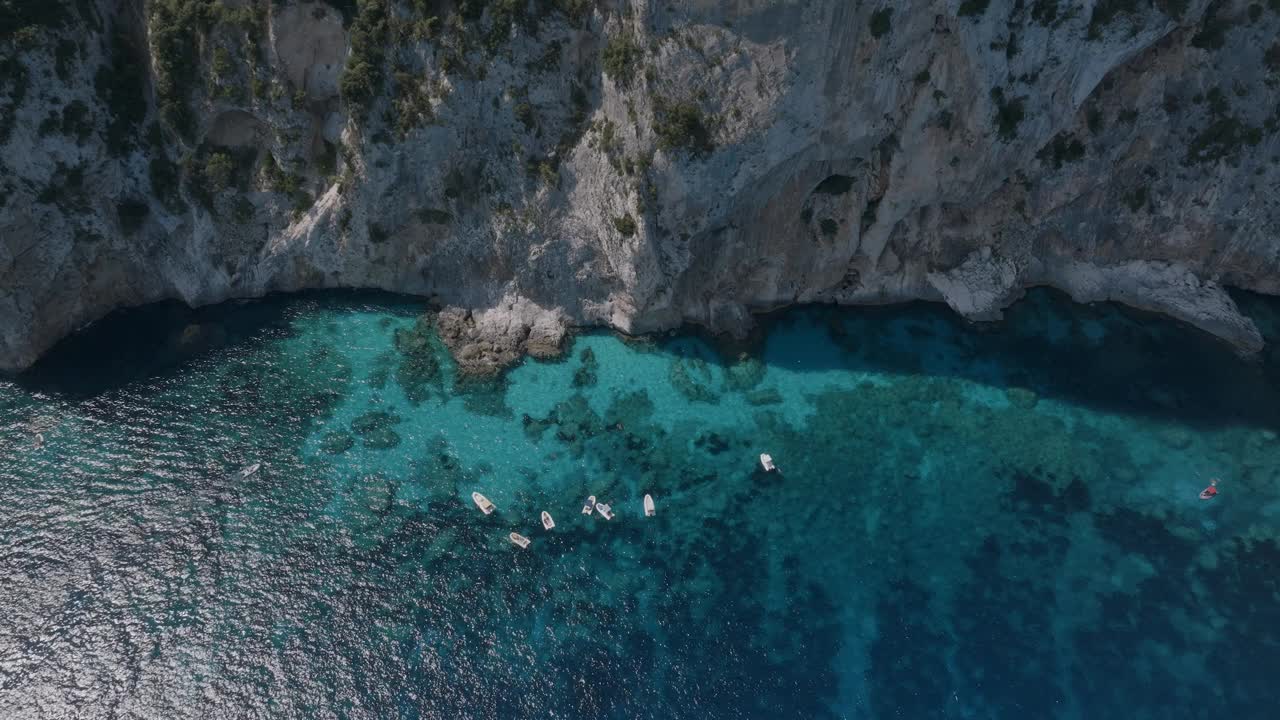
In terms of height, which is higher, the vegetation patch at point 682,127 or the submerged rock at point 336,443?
the vegetation patch at point 682,127

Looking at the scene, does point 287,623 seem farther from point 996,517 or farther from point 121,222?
point 996,517

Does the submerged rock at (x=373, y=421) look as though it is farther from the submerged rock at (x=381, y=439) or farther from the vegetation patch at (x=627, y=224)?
the vegetation patch at (x=627, y=224)

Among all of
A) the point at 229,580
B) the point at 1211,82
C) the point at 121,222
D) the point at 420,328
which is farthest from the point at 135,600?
the point at 1211,82

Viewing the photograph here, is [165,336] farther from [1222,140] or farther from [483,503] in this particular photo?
[1222,140]

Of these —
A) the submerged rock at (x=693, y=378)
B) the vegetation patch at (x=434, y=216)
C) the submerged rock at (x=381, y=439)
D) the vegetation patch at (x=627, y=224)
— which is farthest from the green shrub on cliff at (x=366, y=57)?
the submerged rock at (x=693, y=378)

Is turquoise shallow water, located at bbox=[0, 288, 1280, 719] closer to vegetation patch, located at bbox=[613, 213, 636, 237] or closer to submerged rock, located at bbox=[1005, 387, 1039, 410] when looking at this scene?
submerged rock, located at bbox=[1005, 387, 1039, 410]
